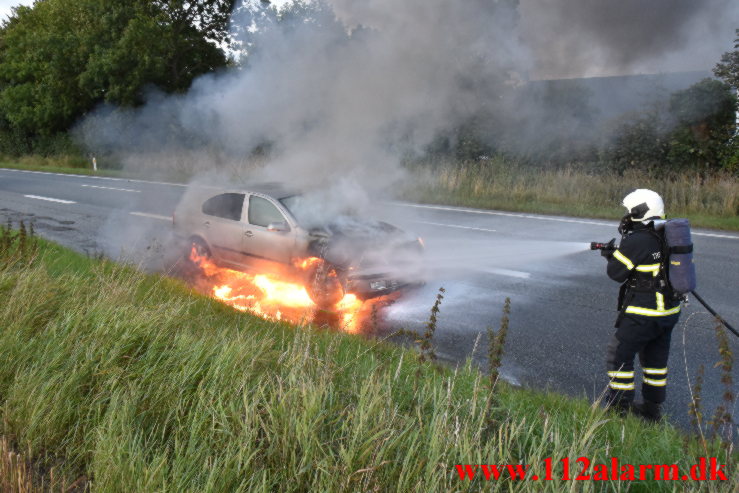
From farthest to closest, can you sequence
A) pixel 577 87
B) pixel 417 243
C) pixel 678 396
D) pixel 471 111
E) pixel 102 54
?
1. pixel 102 54
2. pixel 577 87
3. pixel 471 111
4. pixel 417 243
5. pixel 678 396

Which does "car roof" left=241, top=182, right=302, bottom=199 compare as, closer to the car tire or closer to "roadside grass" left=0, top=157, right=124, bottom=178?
the car tire

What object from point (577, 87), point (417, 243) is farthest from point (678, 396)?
point (577, 87)

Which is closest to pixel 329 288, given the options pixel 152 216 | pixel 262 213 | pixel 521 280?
pixel 262 213

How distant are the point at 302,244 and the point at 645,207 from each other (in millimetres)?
3934

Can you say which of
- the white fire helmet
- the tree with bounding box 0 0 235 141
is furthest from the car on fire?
the tree with bounding box 0 0 235 141

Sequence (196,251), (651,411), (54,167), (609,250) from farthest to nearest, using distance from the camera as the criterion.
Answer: (54,167), (196,251), (609,250), (651,411)

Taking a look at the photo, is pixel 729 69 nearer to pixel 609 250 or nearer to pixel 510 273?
pixel 510 273

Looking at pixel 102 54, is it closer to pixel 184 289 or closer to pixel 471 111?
pixel 471 111

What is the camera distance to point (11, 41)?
35.7 meters

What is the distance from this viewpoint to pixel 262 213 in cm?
722

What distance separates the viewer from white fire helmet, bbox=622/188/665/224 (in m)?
3.98

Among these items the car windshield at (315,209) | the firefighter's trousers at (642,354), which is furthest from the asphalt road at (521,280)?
the car windshield at (315,209)

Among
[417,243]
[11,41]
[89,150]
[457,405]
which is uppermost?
[11,41]

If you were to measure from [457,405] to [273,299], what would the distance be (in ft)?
13.7
